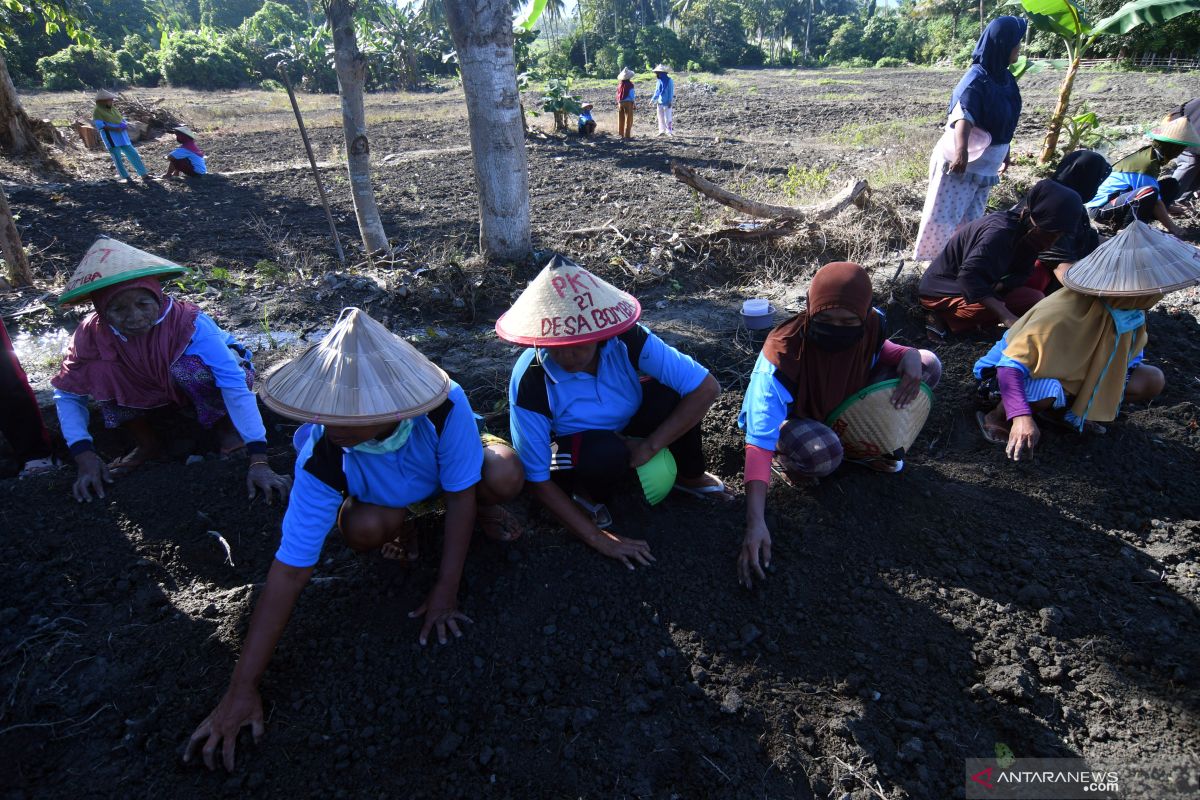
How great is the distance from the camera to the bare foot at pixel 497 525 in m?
2.42

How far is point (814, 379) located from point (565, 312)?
3.60ft

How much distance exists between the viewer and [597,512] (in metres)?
2.54

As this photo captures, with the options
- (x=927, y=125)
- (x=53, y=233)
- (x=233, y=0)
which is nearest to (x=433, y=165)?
(x=53, y=233)

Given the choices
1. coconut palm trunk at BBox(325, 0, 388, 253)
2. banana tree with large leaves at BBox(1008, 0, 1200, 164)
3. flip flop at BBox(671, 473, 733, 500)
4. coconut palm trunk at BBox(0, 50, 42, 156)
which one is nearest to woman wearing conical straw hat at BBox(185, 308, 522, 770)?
flip flop at BBox(671, 473, 733, 500)

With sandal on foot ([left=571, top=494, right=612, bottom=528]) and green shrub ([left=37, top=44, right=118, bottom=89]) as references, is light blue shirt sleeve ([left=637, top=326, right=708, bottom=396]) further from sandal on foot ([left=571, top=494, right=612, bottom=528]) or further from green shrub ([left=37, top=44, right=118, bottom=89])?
green shrub ([left=37, top=44, right=118, bottom=89])

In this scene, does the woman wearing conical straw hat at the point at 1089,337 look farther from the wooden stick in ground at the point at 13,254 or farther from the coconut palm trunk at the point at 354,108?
the wooden stick in ground at the point at 13,254

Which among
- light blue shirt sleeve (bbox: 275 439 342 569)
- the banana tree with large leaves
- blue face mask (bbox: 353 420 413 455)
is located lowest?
light blue shirt sleeve (bbox: 275 439 342 569)

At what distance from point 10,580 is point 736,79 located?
31651mm

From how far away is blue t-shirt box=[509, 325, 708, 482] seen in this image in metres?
2.20

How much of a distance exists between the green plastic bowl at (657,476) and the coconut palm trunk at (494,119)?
3068 mm

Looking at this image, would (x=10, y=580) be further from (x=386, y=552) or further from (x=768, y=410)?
(x=768, y=410)

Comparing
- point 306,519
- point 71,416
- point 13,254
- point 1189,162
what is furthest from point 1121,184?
point 13,254

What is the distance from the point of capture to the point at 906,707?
1.82 meters

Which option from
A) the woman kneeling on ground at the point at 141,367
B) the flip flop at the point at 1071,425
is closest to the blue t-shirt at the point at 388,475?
the woman kneeling on ground at the point at 141,367
